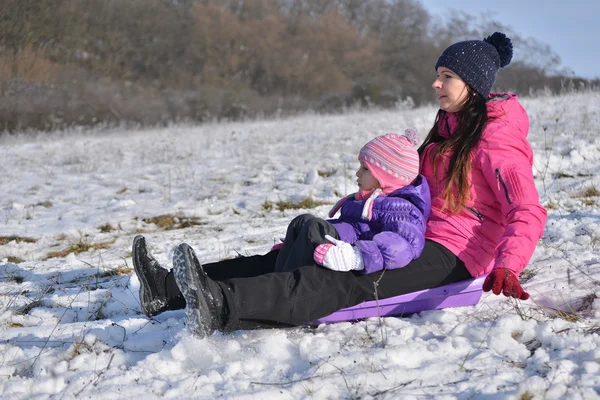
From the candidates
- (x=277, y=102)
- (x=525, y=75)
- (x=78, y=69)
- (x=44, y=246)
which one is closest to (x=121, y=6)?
(x=78, y=69)

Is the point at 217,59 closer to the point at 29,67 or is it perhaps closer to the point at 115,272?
the point at 29,67

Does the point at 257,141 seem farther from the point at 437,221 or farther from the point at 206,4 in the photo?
the point at 206,4

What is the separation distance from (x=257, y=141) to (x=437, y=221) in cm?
734

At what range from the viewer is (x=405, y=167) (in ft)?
9.76

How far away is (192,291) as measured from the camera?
2.38 metres

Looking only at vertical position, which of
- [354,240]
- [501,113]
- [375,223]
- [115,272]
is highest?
[501,113]

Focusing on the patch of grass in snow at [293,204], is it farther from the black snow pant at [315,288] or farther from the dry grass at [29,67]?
the dry grass at [29,67]

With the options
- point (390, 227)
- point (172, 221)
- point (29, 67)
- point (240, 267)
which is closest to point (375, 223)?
point (390, 227)

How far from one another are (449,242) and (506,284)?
55 cm

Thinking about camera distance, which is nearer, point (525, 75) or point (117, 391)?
point (117, 391)

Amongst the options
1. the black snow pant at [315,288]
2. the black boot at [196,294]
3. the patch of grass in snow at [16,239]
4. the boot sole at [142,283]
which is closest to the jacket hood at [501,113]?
the black snow pant at [315,288]

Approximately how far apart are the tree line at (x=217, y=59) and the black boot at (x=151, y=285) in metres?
11.9

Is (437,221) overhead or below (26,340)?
overhead

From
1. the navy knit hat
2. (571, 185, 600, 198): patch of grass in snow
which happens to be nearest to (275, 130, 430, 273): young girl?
the navy knit hat
